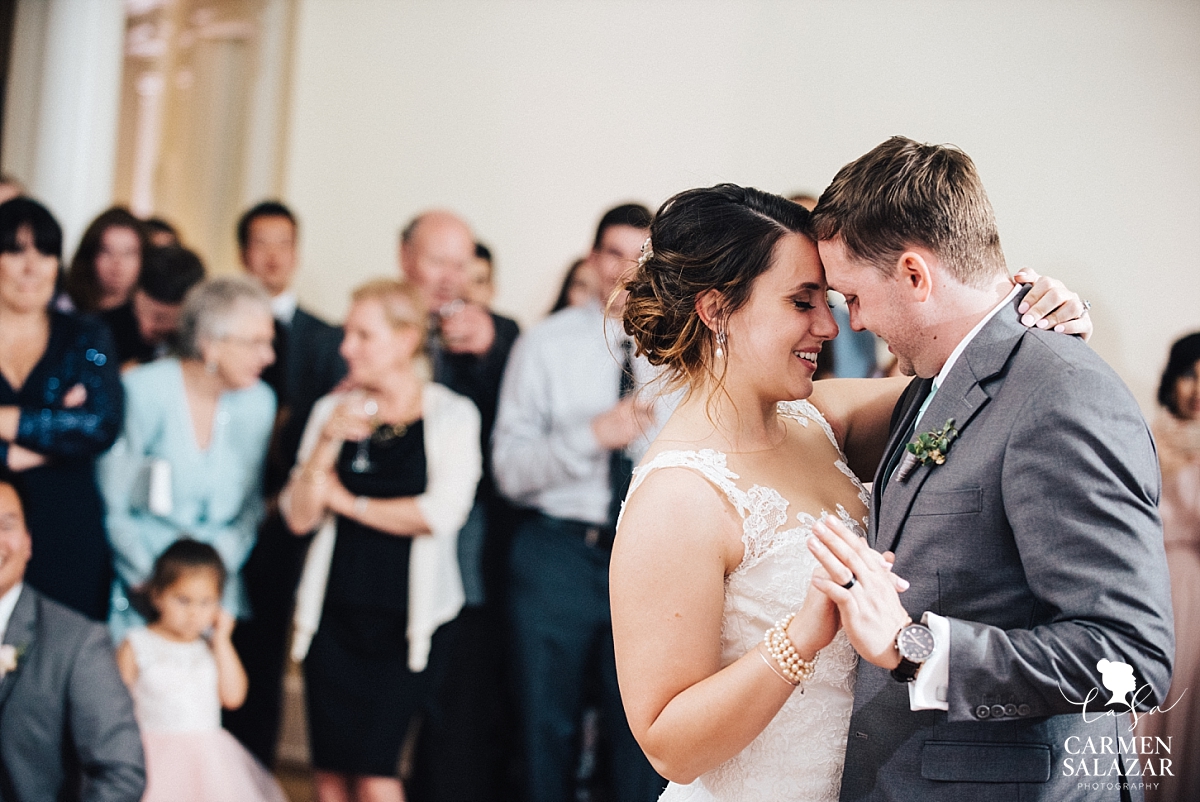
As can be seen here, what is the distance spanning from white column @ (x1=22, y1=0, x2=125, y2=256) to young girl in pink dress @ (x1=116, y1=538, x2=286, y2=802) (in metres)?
1.92

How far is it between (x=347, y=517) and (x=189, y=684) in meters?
0.71

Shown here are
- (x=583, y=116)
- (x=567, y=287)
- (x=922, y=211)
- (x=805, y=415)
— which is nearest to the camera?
(x=922, y=211)

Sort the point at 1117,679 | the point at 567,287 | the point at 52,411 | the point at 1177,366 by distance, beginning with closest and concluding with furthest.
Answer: the point at 1117,679
the point at 52,411
the point at 1177,366
the point at 567,287

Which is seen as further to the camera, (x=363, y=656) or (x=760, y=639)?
(x=363, y=656)

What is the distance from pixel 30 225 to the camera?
3.33 metres

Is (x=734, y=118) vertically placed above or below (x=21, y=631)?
above

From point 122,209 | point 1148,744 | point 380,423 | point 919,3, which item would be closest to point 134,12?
point 122,209

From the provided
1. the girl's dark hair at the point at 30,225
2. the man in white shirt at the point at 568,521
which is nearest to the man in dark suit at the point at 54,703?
the girl's dark hair at the point at 30,225

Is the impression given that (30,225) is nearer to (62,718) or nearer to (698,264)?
(62,718)

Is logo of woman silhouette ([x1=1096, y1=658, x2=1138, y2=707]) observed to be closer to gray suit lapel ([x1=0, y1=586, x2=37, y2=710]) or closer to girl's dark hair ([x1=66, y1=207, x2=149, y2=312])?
gray suit lapel ([x1=0, y1=586, x2=37, y2=710])

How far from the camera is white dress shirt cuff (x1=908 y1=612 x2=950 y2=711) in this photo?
1367mm

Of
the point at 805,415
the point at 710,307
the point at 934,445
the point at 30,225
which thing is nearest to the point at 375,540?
the point at 30,225

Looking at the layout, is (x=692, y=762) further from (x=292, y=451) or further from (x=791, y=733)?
(x=292, y=451)

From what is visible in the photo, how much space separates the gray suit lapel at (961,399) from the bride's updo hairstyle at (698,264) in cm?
36
